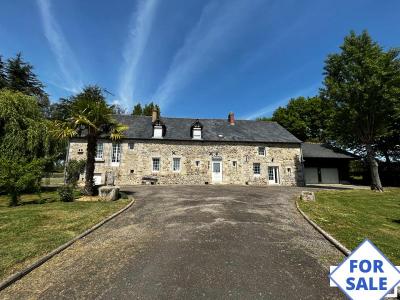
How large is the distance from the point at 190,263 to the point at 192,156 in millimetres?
18449

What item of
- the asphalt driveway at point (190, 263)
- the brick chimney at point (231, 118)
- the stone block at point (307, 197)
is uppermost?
the brick chimney at point (231, 118)

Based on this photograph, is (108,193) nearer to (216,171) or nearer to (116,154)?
(116,154)

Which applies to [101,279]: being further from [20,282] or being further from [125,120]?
[125,120]

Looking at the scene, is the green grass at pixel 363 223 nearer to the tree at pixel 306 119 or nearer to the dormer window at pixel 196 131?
the dormer window at pixel 196 131

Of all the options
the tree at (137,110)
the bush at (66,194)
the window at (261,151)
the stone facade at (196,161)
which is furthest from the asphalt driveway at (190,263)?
the tree at (137,110)

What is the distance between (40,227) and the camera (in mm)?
7281

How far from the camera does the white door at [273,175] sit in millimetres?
23750

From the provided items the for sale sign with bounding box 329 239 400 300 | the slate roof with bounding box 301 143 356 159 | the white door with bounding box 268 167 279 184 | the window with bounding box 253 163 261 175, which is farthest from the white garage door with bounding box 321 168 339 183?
the for sale sign with bounding box 329 239 400 300

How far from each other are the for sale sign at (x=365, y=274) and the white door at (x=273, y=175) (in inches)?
858

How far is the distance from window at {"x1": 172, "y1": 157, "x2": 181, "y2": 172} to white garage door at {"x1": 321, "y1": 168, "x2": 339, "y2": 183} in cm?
1722

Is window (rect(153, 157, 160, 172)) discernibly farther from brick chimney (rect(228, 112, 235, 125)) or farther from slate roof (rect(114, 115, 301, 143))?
brick chimney (rect(228, 112, 235, 125))

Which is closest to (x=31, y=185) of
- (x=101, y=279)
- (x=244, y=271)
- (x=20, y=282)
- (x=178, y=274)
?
(x=20, y=282)

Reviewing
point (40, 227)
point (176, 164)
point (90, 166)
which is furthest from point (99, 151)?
point (40, 227)

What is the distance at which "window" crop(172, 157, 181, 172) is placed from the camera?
22891mm
